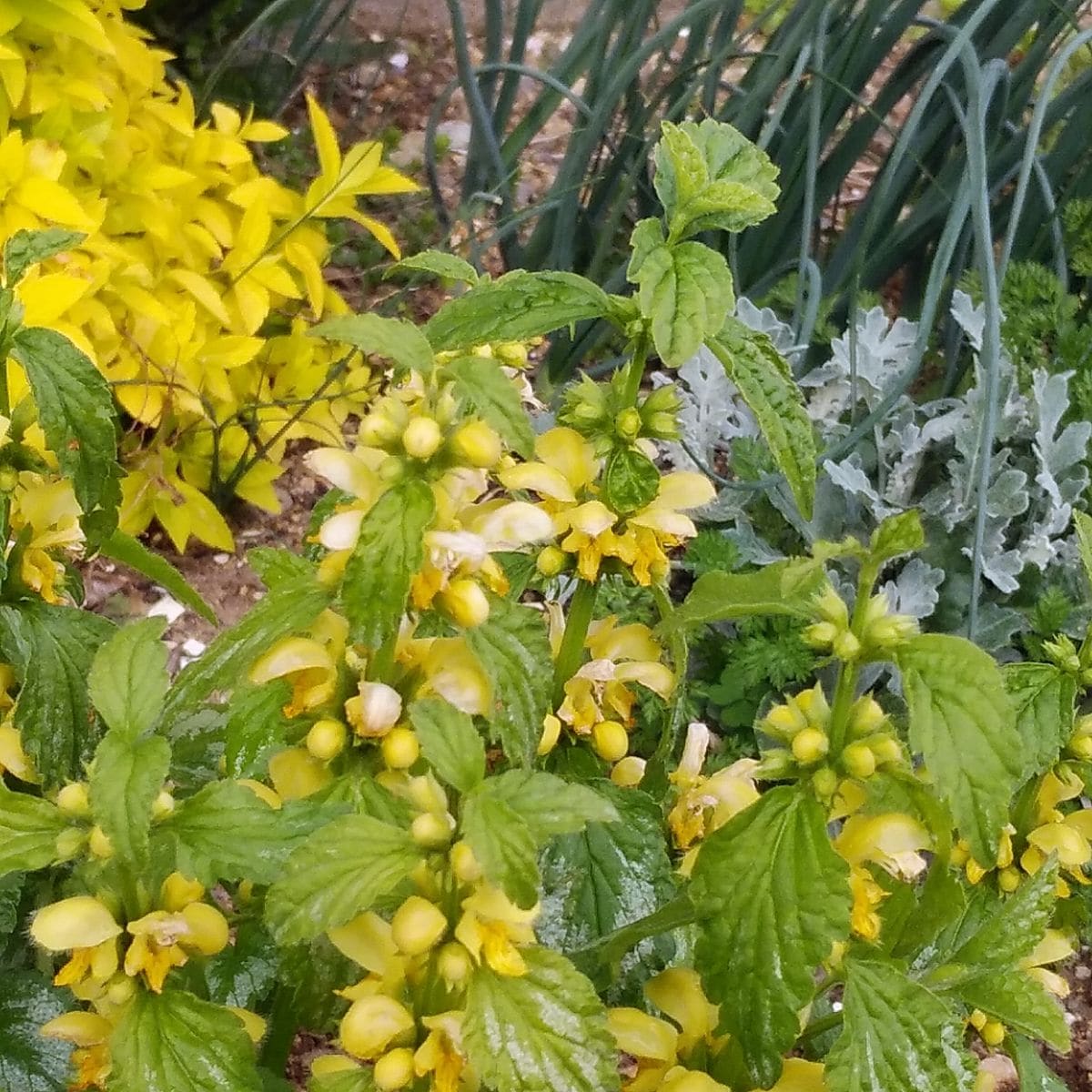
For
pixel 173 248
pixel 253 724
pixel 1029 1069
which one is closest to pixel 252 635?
pixel 253 724

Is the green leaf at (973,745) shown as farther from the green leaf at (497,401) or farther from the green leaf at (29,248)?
the green leaf at (29,248)

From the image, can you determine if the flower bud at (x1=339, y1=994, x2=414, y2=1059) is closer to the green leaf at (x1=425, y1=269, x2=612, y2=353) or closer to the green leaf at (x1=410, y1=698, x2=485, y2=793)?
the green leaf at (x1=410, y1=698, x2=485, y2=793)

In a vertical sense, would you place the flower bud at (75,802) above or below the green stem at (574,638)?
below

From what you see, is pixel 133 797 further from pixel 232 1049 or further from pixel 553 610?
pixel 553 610

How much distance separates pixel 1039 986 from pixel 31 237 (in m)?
0.71

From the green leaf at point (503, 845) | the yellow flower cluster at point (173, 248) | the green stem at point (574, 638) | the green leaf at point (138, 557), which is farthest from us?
the yellow flower cluster at point (173, 248)

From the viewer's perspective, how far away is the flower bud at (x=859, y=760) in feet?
1.65

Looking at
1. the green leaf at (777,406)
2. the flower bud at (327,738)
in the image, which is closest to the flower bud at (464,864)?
the flower bud at (327,738)

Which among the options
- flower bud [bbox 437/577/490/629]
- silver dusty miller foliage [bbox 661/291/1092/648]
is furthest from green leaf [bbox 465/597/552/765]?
silver dusty miller foliage [bbox 661/291/1092/648]

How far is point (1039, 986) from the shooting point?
0.60 m

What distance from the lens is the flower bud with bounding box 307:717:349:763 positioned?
0.54m

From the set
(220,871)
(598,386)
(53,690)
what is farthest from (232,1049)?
(598,386)

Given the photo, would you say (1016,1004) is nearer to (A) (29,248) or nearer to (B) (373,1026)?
(B) (373,1026)

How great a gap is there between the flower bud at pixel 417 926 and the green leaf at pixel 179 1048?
5.3 inches
